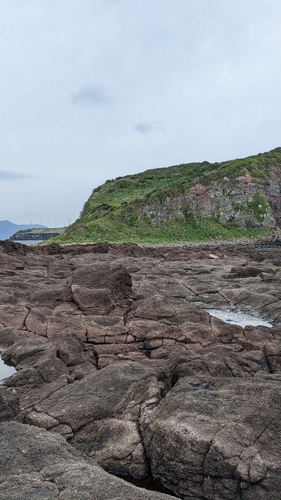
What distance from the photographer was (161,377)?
12.4m

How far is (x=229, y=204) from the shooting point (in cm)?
10062

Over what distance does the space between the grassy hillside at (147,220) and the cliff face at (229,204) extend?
1402 millimetres

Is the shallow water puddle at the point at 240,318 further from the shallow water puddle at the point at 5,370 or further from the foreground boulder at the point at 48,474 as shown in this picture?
the foreground boulder at the point at 48,474

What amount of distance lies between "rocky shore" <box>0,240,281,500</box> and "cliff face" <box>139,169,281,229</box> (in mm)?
75037

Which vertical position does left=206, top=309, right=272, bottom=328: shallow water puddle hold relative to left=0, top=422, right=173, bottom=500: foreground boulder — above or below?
below

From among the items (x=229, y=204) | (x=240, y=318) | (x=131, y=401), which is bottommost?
(x=240, y=318)

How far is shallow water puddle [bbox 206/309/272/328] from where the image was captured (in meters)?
22.8

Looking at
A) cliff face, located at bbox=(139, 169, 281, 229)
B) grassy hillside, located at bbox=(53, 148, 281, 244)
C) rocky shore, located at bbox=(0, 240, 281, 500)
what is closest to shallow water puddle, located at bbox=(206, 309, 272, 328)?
rocky shore, located at bbox=(0, 240, 281, 500)

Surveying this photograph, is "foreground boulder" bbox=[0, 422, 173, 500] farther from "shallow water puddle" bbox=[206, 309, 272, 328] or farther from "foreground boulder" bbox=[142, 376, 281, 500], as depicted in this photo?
"shallow water puddle" bbox=[206, 309, 272, 328]

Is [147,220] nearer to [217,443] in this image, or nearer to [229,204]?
[229,204]

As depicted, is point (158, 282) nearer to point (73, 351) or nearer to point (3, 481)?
point (73, 351)

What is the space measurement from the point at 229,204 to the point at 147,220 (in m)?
23.2

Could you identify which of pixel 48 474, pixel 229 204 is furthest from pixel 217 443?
pixel 229 204

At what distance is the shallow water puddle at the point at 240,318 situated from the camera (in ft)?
74.7
